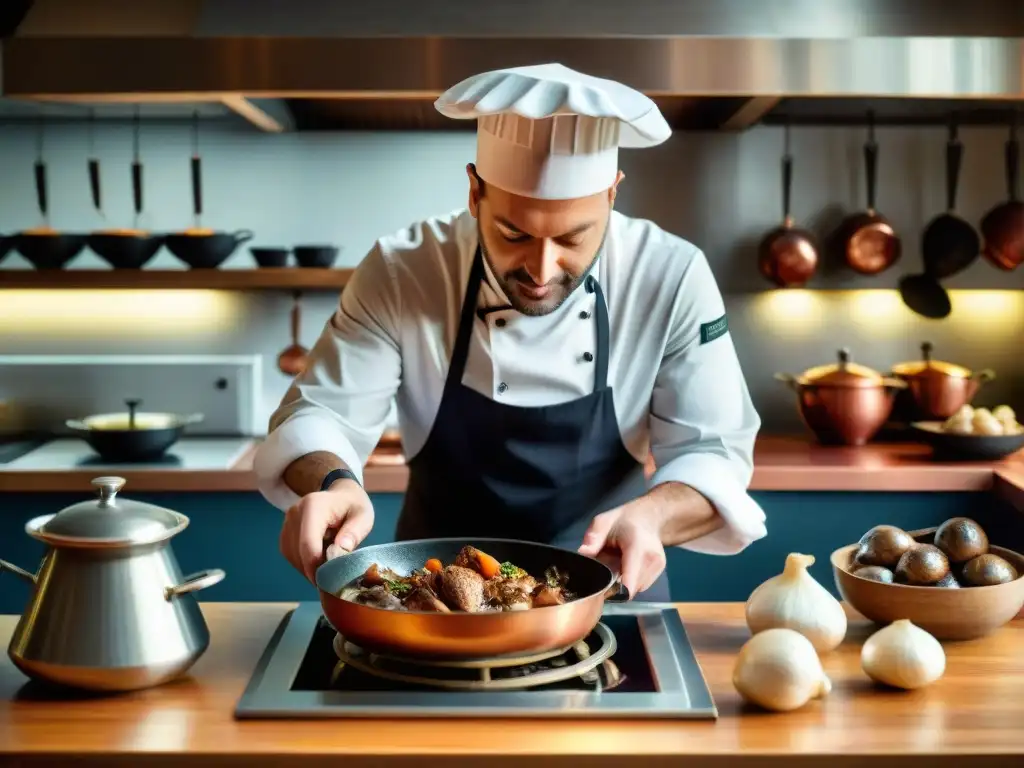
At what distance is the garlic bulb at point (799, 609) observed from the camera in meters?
1.51

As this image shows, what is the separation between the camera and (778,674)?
1.30 meters

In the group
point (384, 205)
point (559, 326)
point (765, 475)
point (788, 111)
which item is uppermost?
point (788, 111)

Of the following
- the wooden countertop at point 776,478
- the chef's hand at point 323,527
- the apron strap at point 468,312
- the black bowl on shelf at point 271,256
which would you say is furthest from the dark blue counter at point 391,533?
the chef's hand at point 323,527

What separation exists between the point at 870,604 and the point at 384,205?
231cm

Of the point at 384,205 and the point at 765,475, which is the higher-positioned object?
the point at 384,205

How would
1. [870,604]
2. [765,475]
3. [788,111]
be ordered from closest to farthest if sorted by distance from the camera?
[870,604]
[765,475]
[788,111]

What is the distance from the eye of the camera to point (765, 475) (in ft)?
9.91

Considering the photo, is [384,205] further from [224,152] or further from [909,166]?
[909,166]

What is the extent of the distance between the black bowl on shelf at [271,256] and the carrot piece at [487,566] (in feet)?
6.67

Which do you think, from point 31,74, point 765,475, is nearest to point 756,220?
point 765,475

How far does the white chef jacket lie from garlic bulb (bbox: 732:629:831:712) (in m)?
0.59

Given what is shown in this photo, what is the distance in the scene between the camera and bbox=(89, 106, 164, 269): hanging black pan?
11.0 ft

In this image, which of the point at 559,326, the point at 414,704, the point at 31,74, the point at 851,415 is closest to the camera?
the point at 414,704

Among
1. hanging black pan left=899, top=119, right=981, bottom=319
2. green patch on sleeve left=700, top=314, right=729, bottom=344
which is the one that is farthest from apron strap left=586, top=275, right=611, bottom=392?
hanging black pan left=899, top=119, right=981, bottom=319
